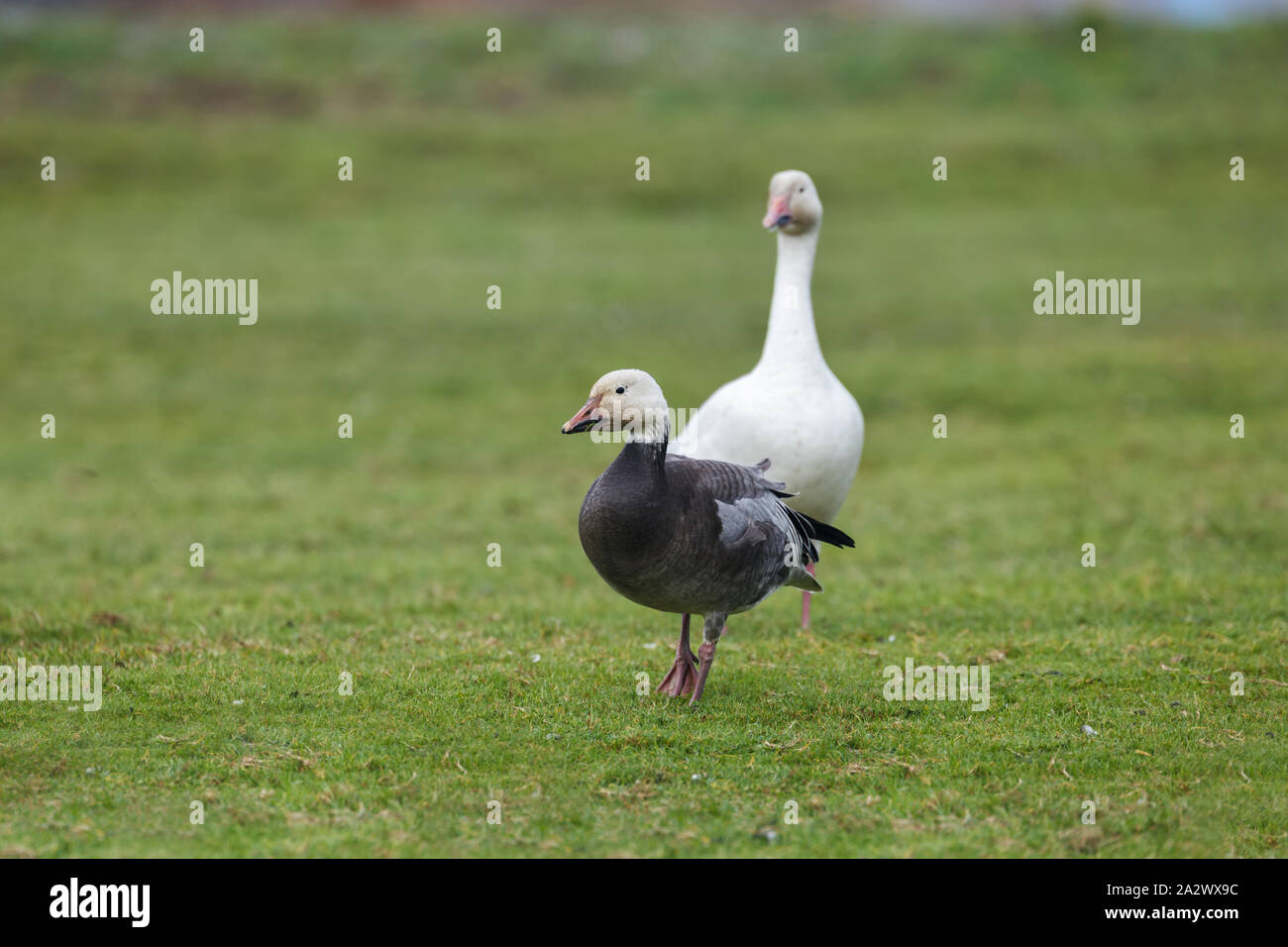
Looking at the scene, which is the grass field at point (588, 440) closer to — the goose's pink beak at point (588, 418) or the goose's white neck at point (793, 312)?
the goose's pink beak at point (588, 418)

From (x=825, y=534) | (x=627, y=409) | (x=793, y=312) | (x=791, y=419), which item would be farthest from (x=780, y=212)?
(x=627, y=409)

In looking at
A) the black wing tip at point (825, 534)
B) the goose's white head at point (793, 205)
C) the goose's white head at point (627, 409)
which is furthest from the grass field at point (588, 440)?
the goose's white head at point (793, 205)

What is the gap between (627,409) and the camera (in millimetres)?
8070

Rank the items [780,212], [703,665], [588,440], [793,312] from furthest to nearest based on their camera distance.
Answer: [588,440], [780,212], [793,312], [703,665]

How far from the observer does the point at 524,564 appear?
13.4 m

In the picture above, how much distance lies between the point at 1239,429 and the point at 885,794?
1328 centimetres

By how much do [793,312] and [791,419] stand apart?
3.32ft

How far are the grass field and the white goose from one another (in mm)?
1273

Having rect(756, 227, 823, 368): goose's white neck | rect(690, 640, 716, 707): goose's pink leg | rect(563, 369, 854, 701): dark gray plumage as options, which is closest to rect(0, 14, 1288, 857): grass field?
rect(690, 640, 716, 707): goose's pink leg

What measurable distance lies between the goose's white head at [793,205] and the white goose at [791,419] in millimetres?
11

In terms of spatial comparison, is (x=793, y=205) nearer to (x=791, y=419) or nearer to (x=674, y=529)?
(x=791, y=419)

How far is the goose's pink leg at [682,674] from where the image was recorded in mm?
8914

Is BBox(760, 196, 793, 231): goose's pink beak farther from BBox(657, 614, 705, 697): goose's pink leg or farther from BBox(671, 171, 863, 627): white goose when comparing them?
BBox(657, 614, 705, 697): goose's pink leg
